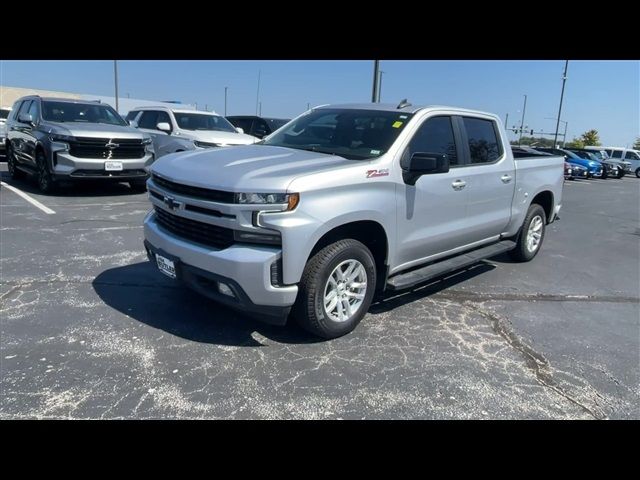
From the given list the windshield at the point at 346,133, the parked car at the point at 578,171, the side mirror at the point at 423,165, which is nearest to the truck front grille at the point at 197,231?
the windshield at the point at 346,133

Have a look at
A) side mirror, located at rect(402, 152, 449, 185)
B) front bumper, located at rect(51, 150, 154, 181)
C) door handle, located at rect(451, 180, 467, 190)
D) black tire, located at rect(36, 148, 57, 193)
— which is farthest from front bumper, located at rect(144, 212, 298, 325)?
black tire, located at rect(36, 148, 57, 193)

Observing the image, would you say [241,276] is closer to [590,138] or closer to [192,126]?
[192,126]

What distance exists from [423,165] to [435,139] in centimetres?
83

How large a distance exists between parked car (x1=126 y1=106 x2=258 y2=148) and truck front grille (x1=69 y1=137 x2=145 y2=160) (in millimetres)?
1091

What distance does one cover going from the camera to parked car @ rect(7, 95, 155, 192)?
9172 millimetres

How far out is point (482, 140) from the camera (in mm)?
5387

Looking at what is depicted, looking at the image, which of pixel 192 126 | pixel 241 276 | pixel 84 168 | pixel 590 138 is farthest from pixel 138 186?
pixel 590 138

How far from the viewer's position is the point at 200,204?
138 inches

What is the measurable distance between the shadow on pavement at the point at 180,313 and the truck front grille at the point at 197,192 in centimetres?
89
